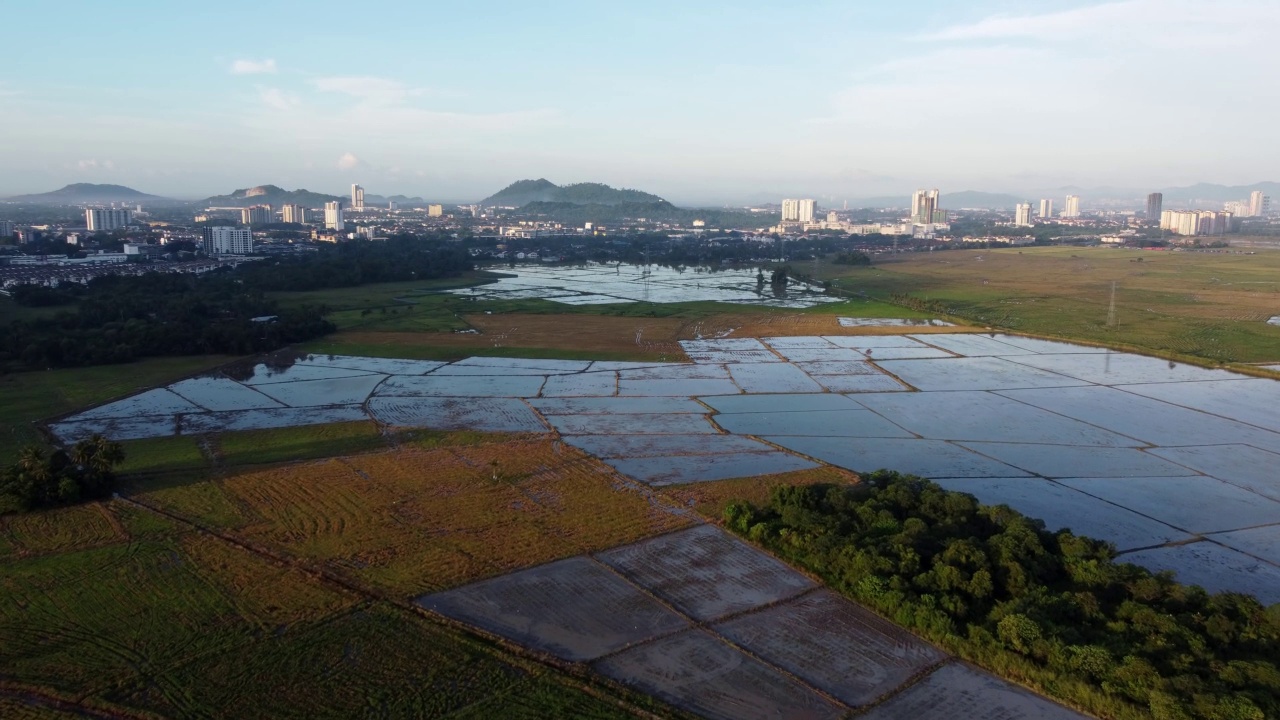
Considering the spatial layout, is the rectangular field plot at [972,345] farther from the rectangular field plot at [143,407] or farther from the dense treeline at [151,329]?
the rectangular field plot at [143,407]

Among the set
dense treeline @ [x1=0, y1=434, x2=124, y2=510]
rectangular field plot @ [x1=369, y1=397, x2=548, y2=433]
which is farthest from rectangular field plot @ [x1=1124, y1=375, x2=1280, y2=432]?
dense treeline @ [x1=0, y1=434, x2=124, y2=510]

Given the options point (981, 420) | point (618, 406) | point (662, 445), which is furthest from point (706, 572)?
point (981, 420)

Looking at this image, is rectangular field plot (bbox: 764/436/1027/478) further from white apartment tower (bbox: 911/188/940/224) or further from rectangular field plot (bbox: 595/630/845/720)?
white apartment tower (bbox: 911/188/940/224)

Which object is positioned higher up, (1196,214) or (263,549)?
(1196,214)

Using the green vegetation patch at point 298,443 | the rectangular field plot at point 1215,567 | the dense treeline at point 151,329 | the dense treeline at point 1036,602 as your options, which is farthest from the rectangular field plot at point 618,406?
the dense treeline at point 151,329

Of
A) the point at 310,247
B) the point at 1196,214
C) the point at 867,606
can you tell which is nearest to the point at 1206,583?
the point at 867,606

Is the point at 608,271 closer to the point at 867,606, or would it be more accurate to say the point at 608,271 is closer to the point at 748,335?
the point at 748,335
